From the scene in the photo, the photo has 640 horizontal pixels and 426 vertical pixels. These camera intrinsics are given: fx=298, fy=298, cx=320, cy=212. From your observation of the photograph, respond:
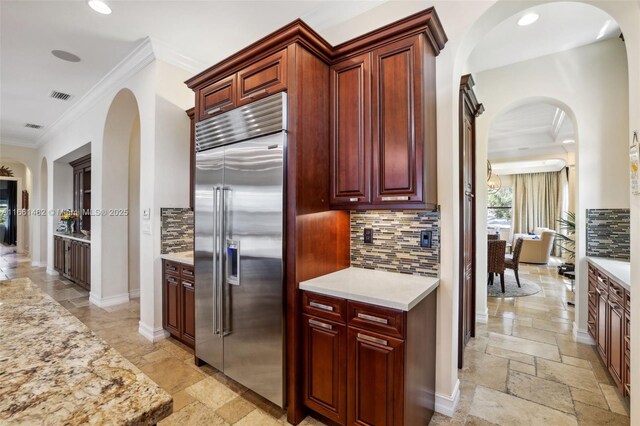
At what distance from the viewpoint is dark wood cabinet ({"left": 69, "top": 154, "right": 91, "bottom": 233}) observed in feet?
19.8

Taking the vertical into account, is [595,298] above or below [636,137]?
below

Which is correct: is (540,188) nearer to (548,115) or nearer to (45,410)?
(548,115)

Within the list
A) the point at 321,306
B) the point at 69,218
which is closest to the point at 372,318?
the point at 321,306

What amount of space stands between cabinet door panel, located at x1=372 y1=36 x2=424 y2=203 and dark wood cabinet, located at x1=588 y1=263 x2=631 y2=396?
1.73 metres

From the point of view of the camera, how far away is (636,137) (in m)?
1.66

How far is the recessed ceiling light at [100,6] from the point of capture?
263 cm

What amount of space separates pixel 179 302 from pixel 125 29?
2.84m

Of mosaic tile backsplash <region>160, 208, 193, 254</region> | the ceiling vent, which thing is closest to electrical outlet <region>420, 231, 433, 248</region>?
mosaic tile backsplash <region>160, 208, 193, 254</region>

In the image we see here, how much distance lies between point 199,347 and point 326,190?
1834mm

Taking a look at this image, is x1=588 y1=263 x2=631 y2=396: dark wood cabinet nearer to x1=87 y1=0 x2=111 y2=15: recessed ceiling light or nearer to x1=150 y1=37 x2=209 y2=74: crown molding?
x1=150 y1=37 x2=209 y2=74: crown molding

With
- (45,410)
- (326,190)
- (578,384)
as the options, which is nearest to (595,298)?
(578,384)

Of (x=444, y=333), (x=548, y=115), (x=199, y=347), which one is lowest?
(x=199, y=347)

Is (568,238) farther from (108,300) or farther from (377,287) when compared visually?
(108,300)

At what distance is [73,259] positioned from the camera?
220 inches
